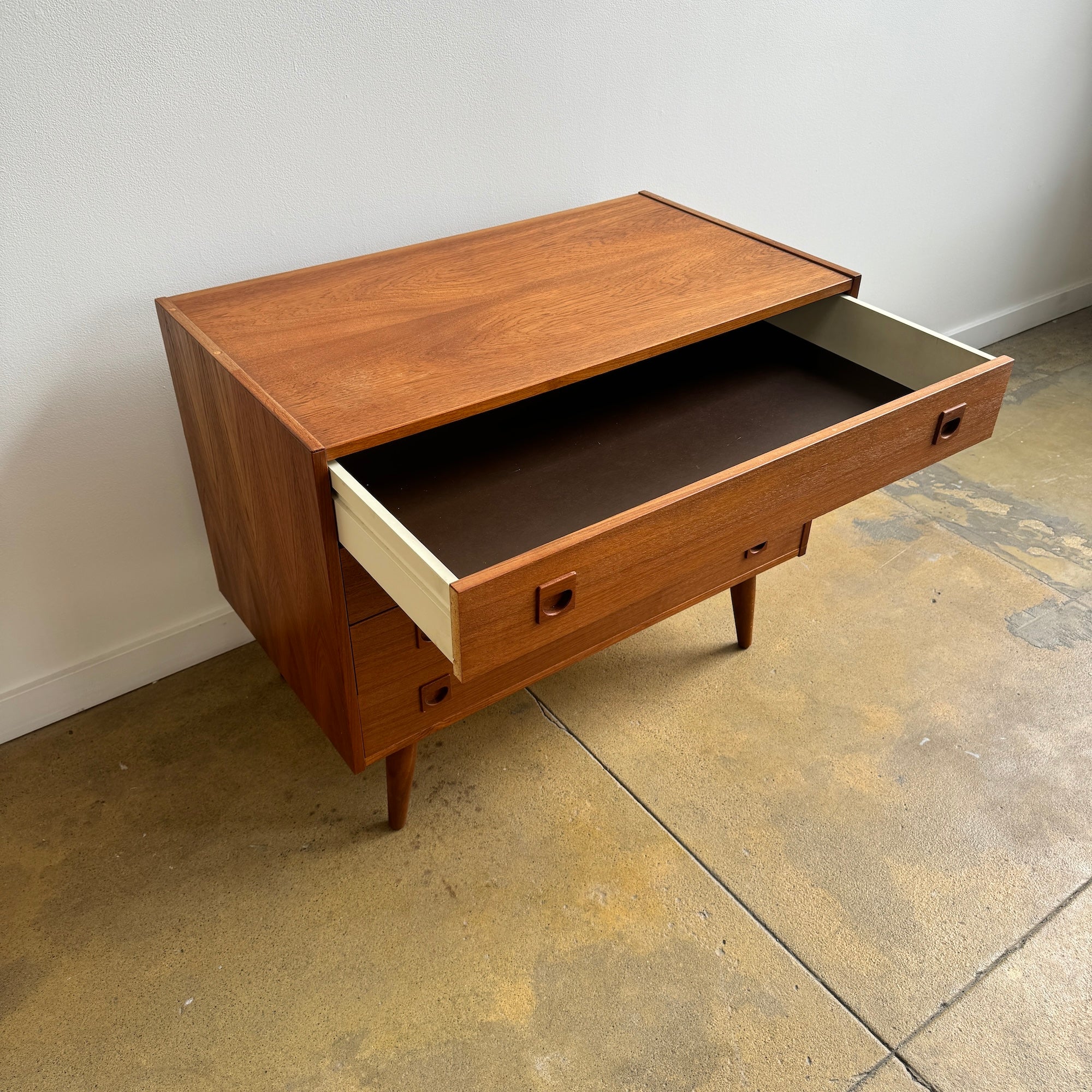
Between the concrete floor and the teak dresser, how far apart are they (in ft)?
0.65

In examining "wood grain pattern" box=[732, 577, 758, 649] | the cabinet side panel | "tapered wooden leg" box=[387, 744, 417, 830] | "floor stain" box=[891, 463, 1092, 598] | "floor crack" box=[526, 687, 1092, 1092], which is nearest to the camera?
the cabinet side panel

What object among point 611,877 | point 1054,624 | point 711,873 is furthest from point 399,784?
point 1054,624

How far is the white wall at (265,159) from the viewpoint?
1.09 meters

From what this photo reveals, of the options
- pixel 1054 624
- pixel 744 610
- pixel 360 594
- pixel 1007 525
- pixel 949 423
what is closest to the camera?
pixel 360 594

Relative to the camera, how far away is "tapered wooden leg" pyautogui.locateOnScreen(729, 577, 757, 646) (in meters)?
1.46

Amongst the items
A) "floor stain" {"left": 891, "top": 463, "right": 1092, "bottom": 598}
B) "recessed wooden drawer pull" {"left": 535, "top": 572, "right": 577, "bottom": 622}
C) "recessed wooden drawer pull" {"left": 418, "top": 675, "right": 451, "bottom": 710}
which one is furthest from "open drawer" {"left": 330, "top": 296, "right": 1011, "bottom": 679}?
"floor stain" {"left": 891, "top": 463, "right": 1092, "bottom": 598}

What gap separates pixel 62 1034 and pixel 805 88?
5.98ft

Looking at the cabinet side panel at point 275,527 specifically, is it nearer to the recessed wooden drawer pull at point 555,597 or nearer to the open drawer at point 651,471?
the open drawer at point 651,471

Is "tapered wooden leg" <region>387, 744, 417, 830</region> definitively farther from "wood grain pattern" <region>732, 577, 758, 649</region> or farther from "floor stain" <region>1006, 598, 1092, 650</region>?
"floor stain" <region>1006, 598, 1092, 650</region>

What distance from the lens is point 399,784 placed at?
1.20 metres

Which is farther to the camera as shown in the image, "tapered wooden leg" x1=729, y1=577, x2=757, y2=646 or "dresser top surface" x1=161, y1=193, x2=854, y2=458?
"tapered wooden leg" x1=729, y1=577, x2=757, y2=646

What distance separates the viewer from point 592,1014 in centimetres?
107

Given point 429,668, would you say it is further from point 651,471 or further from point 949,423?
point 949,423

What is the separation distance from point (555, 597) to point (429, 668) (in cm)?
29
